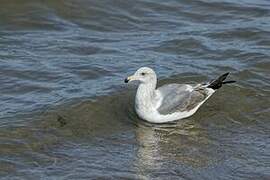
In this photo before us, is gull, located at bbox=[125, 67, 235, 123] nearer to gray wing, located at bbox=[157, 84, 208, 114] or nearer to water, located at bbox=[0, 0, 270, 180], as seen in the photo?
gray wing, located at bbox=[157, 84, 208, 114]

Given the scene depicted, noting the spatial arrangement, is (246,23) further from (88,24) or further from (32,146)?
(32,146)

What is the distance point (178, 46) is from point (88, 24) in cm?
180

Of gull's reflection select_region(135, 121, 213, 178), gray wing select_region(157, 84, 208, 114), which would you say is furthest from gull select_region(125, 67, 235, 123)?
gull's reflection select_region(135, 121, 213, 178)

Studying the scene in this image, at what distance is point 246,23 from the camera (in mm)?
12750

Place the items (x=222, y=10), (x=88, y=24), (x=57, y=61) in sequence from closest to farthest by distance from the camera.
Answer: (x=57, y=61), (x=88, y=24), (x=222, y=10)

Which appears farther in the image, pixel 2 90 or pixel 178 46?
pixel 178 46

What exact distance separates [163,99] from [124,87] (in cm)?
94

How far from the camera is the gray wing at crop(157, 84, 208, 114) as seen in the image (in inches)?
356

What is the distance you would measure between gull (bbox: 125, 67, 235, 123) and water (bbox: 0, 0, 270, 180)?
13 centimetres

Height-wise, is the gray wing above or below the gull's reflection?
above

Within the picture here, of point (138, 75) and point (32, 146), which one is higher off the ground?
point (138, 75)

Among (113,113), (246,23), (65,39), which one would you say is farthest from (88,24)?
(113,113)

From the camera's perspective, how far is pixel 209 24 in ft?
41.9

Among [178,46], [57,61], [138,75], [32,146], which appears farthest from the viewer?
[178,46]
